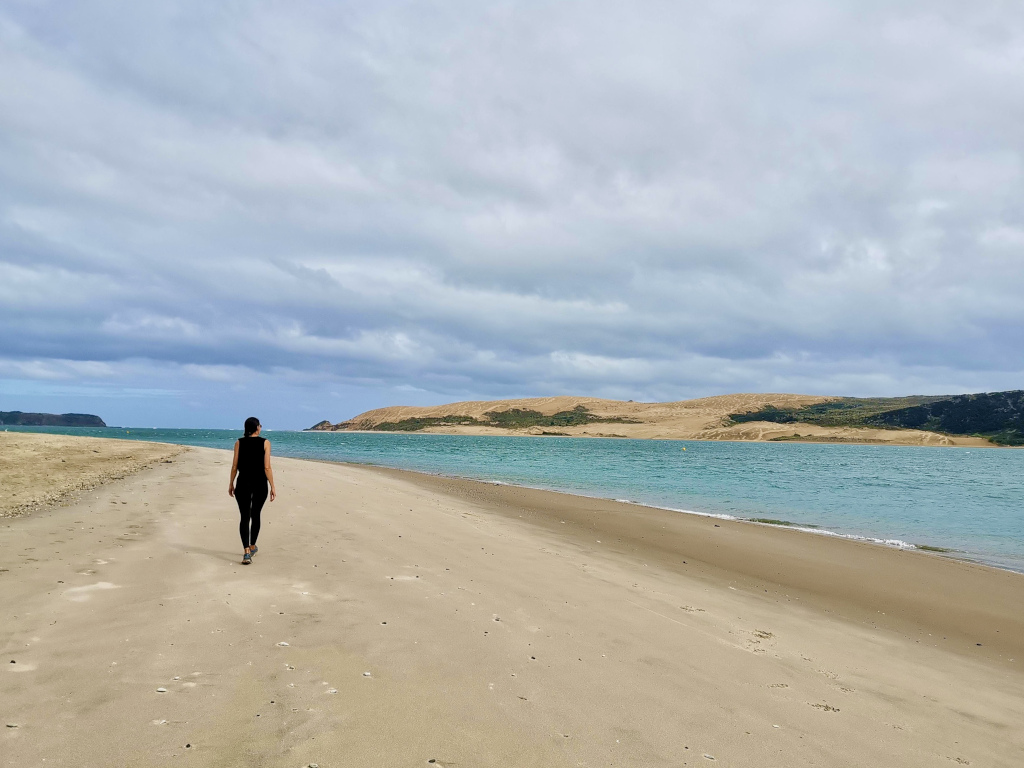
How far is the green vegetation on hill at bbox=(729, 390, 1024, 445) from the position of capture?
137375 millimetres

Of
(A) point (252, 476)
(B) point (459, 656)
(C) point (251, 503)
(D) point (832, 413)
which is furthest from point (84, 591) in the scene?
(D) point (832, 413)

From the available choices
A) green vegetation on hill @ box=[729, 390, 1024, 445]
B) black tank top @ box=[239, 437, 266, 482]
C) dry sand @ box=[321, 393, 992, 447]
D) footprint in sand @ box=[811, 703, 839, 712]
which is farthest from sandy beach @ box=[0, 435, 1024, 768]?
green vegetation on hill @ box=[729, 390, 1024, 445]

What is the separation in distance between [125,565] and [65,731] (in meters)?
4.92

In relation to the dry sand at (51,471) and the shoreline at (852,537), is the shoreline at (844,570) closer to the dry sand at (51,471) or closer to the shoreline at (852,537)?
the shoreline at (852,537)

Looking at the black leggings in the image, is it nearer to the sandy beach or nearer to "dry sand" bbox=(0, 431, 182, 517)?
the sandy beach

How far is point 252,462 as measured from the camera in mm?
9477

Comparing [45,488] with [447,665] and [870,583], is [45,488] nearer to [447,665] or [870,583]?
[447,665]

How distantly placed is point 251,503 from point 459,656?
5.48m

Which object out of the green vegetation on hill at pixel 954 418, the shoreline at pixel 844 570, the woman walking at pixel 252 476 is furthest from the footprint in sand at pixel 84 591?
the green vegetation on hill at pixel 954 418

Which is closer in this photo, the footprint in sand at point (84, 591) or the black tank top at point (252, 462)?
the footprint in sand at point (84, 591)

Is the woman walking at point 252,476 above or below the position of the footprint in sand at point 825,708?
above

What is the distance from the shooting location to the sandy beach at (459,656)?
4.08 meters

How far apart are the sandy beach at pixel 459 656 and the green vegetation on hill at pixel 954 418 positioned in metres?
157

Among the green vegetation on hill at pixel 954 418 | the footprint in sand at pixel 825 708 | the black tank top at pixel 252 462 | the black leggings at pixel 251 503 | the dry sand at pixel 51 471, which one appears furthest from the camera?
the green vegetation on hill at pixel 954 418
